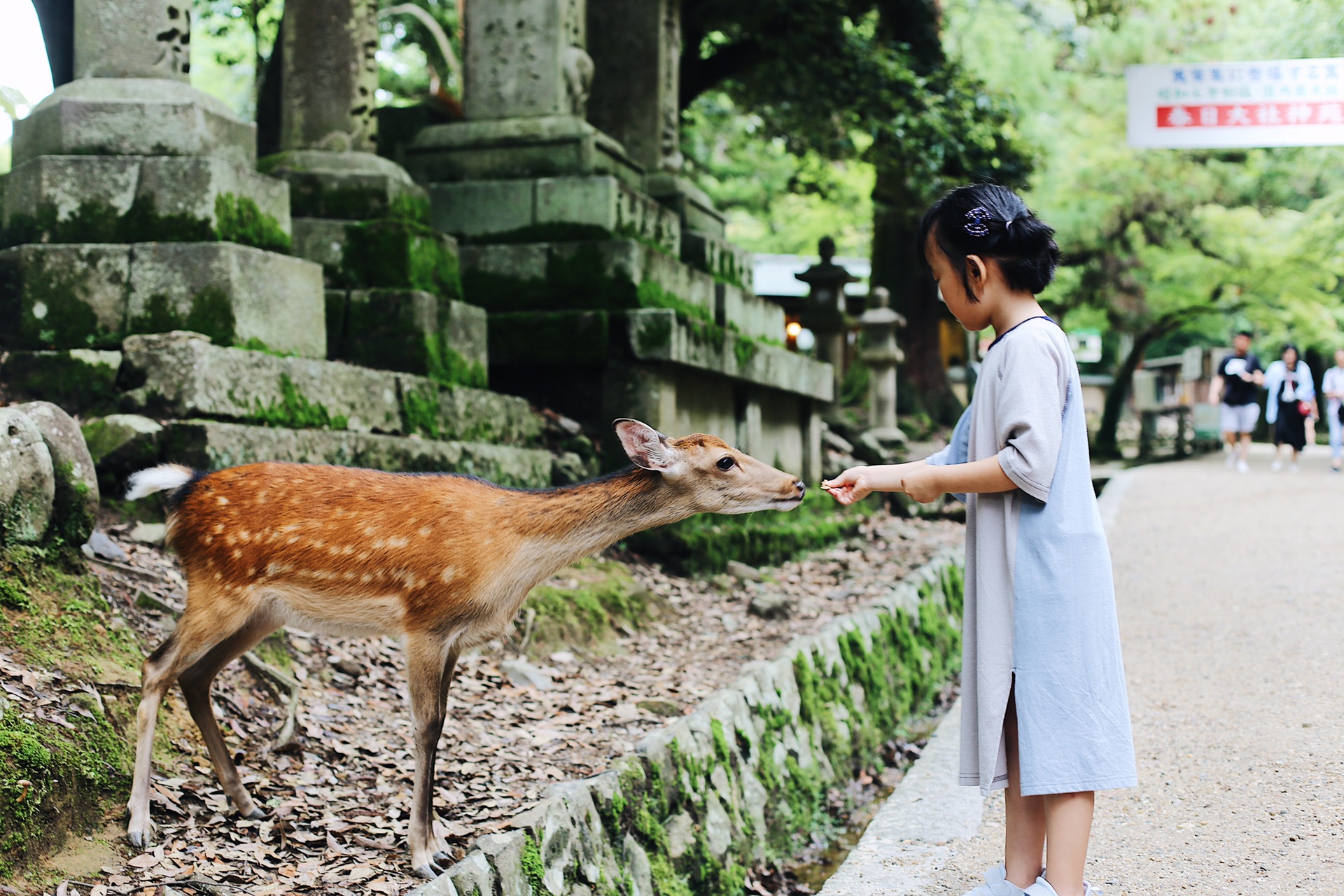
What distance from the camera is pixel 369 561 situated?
3.40 metres

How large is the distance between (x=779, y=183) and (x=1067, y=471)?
21950mm

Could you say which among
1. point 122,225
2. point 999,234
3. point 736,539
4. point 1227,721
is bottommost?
point 1227,721

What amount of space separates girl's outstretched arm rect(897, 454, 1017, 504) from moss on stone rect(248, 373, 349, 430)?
131 inches

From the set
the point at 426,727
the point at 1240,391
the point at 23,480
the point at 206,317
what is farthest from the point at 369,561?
the point at 1240,391

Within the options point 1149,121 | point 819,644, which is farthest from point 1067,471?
point 1149,121

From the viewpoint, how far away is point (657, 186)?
9.10 metres

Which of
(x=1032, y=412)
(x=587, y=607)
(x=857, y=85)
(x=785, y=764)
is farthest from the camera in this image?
(x=857, y=85)

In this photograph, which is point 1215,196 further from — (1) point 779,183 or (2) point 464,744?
(2) point 464,744

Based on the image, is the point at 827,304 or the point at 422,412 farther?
the point at 827,304

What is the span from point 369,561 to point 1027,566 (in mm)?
1849

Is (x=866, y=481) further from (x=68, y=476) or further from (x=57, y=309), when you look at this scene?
(x=57, y=309)

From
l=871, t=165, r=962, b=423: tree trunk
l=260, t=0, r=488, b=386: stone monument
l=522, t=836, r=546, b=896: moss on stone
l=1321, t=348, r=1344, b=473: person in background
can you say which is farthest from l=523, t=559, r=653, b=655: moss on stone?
l=871, t=165, r=962, b=423: tree trunk

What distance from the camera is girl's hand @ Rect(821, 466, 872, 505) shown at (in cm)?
299

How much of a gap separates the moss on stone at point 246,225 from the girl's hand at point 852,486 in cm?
370
